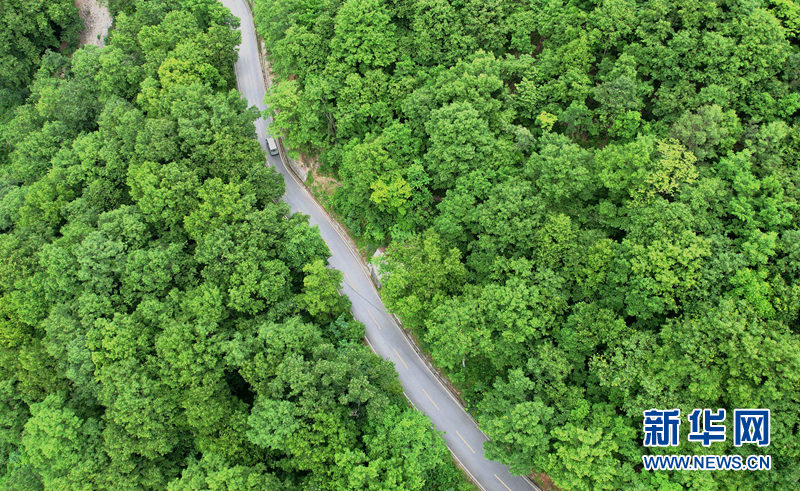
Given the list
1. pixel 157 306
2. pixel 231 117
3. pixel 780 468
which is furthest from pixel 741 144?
pixel 157 306

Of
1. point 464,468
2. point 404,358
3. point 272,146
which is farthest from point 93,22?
point 464,468

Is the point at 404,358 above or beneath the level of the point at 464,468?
above

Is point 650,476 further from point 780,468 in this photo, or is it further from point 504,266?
point 504,266

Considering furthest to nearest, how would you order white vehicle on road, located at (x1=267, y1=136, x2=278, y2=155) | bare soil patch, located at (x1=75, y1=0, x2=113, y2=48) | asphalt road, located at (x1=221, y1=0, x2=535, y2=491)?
1. bare soil patch, located at (x1=75, y1=0, x2=113, y2=48)
2. white vehicle on road, located at (x1=267, y1=136, x2=278, y2=155)
3. asphalt road, located at (x1=221, y1=0, x2=535, y2=491)

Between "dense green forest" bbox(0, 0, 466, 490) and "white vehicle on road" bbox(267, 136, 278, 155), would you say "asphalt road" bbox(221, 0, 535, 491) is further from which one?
"dense green forest" bbox(0, 0, 466, 490)

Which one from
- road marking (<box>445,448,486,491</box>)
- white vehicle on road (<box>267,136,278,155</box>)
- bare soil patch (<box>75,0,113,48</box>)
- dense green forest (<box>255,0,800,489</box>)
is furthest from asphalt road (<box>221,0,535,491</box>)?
bare soil patch (<box>75,0,113,48</box>)

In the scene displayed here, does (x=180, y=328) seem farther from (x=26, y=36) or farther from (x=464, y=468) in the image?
(x=26, y=36)

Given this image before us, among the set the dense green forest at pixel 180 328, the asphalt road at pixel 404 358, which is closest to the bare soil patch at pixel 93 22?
the dense green forest at pixel 180 328
